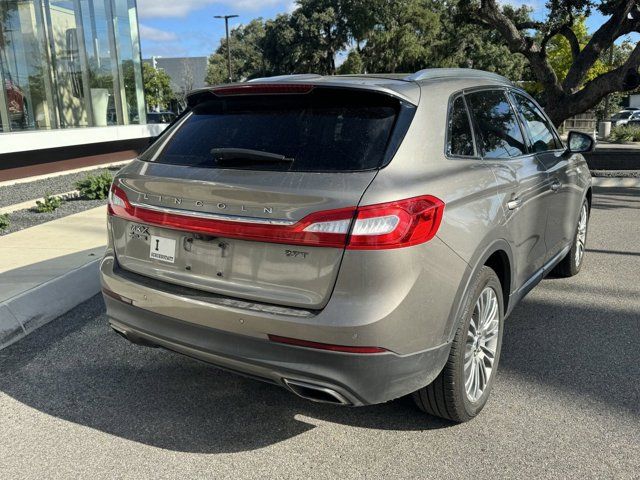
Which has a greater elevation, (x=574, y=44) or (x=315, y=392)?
(x=574, y=44)

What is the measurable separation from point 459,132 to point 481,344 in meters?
1.17

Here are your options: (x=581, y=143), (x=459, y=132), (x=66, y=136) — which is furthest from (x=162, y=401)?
(x=66, y=136)

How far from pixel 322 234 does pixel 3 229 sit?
21.6 feet

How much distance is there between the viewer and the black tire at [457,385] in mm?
2781

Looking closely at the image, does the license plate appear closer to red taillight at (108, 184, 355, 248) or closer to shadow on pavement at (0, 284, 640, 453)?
red taillight at (108, 184, 355, 248)

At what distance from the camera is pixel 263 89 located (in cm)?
293

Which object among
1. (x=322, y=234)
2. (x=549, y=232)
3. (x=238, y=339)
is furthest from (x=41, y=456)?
(x=549, y=232)

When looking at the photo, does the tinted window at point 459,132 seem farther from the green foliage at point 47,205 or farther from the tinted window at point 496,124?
the green foliage at point 47,205

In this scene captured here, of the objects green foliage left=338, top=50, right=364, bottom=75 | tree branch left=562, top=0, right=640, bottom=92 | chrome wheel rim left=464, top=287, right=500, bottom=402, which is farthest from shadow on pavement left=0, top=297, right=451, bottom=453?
green foliage left=338, top=50, right=364, bottom=75

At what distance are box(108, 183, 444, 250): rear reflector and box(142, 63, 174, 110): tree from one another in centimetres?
5316

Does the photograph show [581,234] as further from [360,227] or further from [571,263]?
[360,227]

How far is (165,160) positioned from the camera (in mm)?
3061

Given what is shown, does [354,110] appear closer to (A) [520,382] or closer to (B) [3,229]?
(A) [520,382]

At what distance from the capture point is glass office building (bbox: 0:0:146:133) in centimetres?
1394
